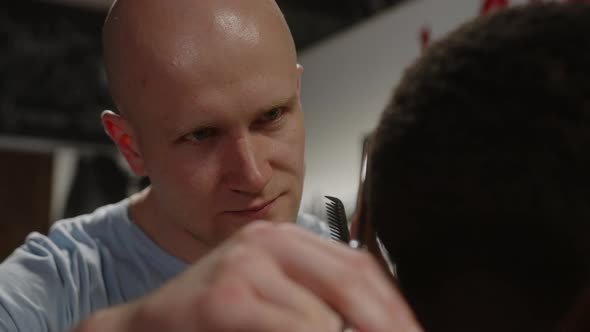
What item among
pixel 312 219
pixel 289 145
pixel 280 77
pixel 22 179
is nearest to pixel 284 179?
Answer: pixel 289 145

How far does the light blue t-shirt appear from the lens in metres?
1.32

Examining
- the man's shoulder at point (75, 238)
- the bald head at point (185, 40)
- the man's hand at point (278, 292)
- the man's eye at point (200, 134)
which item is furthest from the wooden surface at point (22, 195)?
the man's hand at point (278, 292)

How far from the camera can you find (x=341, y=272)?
51 cm

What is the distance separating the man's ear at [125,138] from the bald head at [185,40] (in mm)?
38

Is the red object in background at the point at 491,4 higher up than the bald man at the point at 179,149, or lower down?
lower down

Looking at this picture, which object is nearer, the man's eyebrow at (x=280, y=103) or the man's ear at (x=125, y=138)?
the man's eyebrow at (x=280, y=103)

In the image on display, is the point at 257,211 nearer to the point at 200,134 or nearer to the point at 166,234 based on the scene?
the point at 200,134

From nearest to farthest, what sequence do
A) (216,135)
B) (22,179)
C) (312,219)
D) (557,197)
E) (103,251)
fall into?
(557,197) → (216,135) → (103,251) → (312,219) → (22,179)

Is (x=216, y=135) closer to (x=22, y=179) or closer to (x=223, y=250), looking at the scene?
(x=223, y=250)

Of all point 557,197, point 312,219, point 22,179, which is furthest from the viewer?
point 22,179

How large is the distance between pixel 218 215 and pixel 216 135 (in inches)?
5.6

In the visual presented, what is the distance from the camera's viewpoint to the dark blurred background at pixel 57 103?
4458 millimetres

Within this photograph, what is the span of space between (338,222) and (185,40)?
63 centimetres

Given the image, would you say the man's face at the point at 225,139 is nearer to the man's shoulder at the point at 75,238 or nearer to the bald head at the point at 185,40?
the bald head at the point at 185,40
